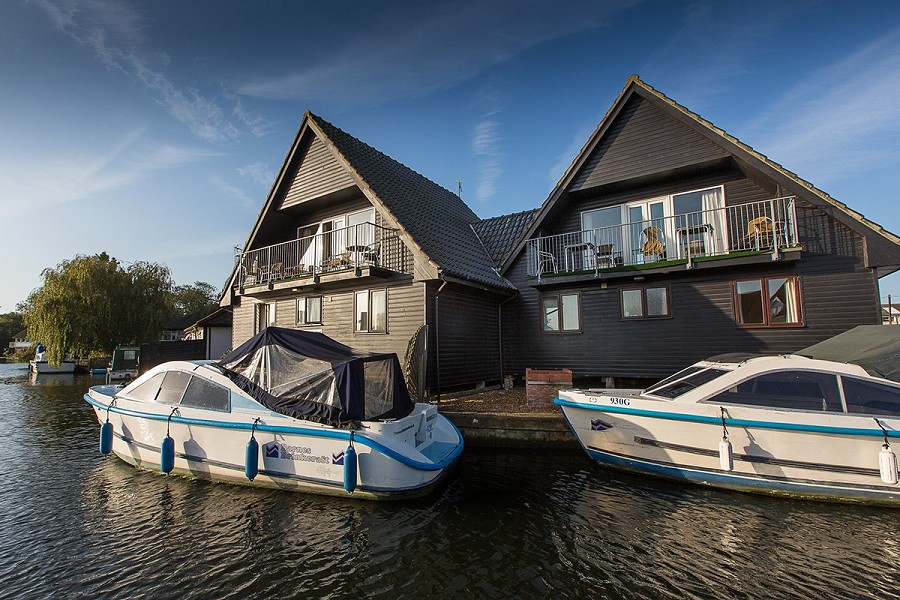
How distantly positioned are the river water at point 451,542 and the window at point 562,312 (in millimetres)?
6802

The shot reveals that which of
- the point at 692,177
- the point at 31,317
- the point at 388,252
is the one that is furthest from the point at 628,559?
the point at 31,317

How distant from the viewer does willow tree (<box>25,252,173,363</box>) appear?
29.9 m

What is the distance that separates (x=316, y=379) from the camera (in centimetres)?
661

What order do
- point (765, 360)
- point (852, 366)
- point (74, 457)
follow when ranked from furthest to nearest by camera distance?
1. point (74, 457)
2. point (765, 360)
3. point (852, 366)

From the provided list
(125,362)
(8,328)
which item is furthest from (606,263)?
(8,328)

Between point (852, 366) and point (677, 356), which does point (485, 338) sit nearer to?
point (677, 356)

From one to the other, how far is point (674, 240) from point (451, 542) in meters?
11.2

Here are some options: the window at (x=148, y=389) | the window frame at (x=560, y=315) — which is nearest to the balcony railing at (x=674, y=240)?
the window frame at (x=560, y=315)

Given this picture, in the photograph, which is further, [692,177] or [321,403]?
[692,177]

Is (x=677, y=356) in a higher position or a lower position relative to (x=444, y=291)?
lower

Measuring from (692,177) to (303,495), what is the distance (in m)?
13.6

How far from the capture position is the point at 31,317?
30.1 metres

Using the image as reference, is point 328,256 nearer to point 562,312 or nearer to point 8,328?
point 562,312

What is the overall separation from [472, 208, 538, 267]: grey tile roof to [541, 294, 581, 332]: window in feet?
9.40
